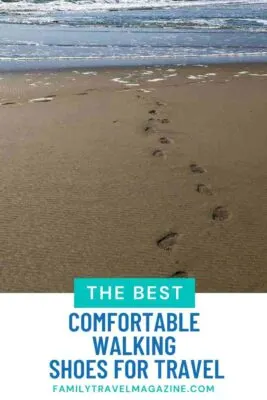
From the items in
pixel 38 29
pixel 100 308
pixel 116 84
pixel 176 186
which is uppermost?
pixel 38 29

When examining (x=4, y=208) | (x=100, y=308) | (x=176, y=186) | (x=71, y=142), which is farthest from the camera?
(x=71, y=142)

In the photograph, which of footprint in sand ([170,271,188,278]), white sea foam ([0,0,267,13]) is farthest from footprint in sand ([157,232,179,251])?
white sea foam ([0,0,267,13])

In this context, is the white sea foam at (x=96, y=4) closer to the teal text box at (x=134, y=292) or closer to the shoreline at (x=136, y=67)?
the shoreline at (x=136, y=67)

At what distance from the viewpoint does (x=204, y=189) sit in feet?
13.9

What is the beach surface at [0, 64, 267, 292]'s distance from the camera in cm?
335

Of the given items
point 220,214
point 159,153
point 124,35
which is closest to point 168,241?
point 220,214

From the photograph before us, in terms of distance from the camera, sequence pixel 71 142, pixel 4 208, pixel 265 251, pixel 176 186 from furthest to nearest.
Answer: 1. pixel 71 142
2. pixel 176 186
3. pixel 4 208
4. pixel 265 251

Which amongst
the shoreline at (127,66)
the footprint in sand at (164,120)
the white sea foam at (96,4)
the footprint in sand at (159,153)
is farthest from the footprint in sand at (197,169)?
the white sea foam at (96,4)

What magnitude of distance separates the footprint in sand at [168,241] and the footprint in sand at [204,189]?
71cm

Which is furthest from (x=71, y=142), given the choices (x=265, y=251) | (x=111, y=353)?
(x=111, y=353)

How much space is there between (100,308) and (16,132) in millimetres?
3276

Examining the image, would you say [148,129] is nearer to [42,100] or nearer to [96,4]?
[42,100]

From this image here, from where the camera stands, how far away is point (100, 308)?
115 inches

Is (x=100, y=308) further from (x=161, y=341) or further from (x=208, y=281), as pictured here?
(x=208, y=281)
